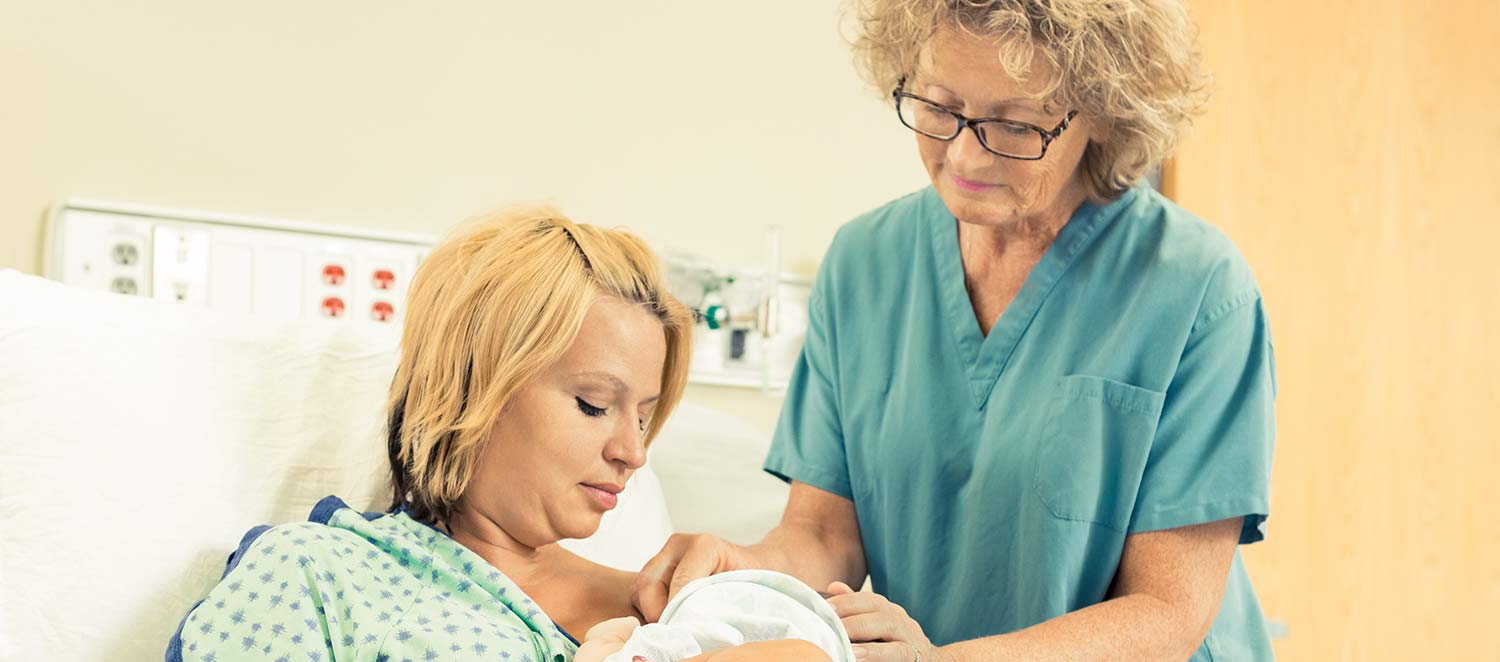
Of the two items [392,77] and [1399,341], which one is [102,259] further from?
[1399,341]

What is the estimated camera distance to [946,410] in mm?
1487

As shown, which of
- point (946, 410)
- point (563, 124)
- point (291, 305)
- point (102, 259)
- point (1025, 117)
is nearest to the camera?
point (1025, 117)

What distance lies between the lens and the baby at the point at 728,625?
0.94m

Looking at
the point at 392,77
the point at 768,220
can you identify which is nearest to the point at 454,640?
the point at 392,77

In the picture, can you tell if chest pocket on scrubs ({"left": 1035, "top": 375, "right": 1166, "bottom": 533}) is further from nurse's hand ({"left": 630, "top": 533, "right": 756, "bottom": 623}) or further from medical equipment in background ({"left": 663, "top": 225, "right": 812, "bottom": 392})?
medical equipment in background ({"left": 663, "top": 225, "right": 812, "bottom": 392})

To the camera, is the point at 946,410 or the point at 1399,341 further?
the point at 1399,341

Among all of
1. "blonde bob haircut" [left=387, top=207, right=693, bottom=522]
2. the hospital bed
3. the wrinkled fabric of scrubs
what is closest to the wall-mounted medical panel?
the hospital bed

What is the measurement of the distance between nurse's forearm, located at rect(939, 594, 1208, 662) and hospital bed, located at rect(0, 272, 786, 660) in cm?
52

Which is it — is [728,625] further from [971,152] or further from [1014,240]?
[1014,240]

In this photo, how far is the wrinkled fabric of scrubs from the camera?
1.01m

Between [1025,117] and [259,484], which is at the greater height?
[1025,117]

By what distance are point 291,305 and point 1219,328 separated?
1.22 meters

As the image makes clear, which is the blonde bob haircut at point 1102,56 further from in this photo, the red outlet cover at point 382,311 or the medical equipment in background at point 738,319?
the red outlet cover at point 382,311

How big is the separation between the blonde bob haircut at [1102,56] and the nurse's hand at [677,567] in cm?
56
